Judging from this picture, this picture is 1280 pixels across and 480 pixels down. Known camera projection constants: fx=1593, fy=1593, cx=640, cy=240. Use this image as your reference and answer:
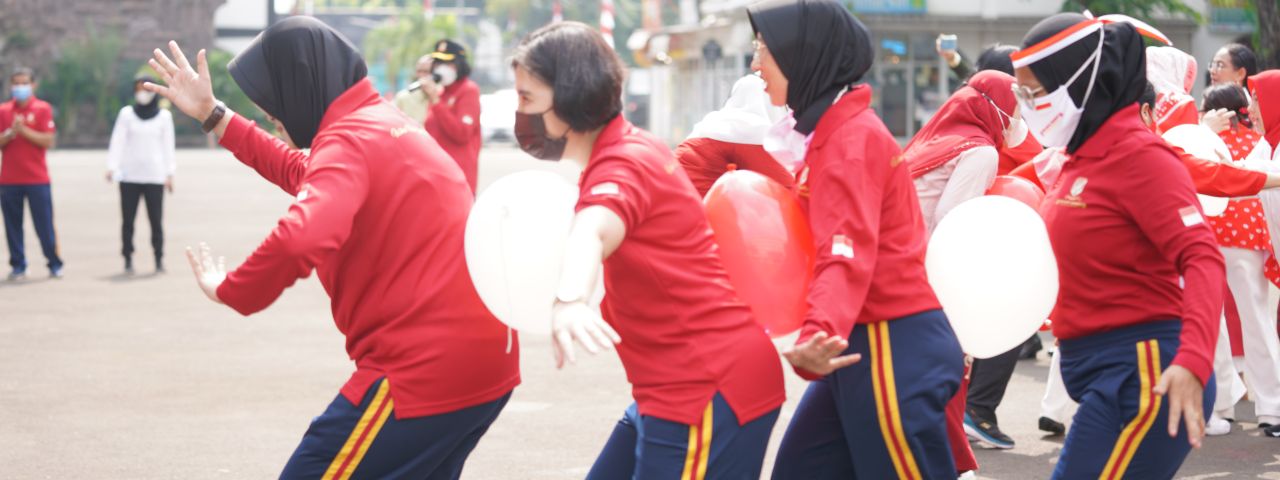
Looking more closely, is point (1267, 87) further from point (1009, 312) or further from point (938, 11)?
point (938, 11)

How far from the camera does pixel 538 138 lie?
369cm

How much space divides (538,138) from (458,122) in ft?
29.1

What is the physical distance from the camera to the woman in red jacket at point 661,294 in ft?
11.5

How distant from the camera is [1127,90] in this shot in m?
3.99

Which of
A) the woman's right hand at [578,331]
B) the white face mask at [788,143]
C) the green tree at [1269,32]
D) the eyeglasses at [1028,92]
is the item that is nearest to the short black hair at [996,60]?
the eyeglasses at [1028,92]

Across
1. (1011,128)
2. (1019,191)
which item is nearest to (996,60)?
(1011,128)

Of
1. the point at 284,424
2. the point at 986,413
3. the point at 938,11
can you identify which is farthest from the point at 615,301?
the point at 938,11

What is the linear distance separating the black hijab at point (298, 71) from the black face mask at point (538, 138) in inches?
25.3

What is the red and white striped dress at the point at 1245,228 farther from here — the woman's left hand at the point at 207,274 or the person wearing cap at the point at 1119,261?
the woman's left hand at the point at 207,274

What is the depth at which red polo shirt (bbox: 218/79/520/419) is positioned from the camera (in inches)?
150

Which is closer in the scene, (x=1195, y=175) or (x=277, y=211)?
(x=1195, y=175)

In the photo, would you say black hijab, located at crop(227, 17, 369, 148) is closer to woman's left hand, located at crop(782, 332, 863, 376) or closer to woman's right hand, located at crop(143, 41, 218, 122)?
woman's right hand, located at crop(143, 41, 218, 122)

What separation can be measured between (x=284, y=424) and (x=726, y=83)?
39.7 meters

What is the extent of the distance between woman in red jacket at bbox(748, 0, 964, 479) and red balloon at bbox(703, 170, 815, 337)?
3.3 inches
